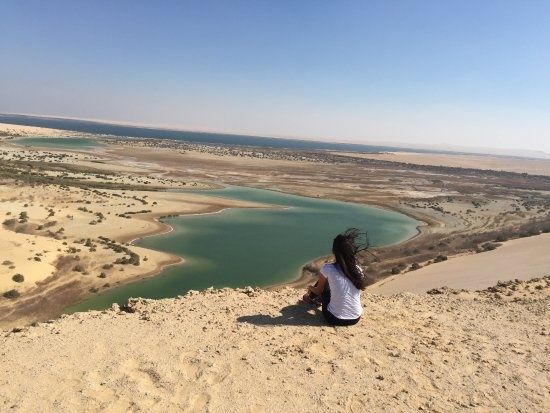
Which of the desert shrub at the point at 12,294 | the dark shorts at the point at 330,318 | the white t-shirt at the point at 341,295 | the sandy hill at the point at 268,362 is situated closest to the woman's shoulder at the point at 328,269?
the white t-shirt at the point at 341,295

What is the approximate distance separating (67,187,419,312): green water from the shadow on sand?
44.2 feet

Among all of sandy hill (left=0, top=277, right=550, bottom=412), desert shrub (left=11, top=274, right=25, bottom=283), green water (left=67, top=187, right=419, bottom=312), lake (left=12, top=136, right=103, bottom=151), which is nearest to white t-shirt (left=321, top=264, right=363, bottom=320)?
sandy hill (left=0, top=277, right=550, bottom=412)

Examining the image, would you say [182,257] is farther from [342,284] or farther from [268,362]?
[268,362]

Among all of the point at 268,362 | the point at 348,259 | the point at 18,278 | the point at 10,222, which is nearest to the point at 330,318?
the point at 348,259

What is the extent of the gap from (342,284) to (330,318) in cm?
79

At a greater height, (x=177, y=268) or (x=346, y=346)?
(x=346, y=346)

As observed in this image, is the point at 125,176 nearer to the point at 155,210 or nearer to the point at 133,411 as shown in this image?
the point at 155,210

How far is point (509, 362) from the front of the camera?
23.8 ft

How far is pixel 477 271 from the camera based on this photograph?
19922 mm

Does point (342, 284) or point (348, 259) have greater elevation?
point (348, 259)

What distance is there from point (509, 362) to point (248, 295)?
18.4 feet

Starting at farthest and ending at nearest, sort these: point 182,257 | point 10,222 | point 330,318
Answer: point 10,222 → point 182,257 → point 330,318

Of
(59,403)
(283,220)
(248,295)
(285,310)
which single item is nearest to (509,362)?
(285,310)

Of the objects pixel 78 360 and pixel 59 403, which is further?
pixel 78 360
